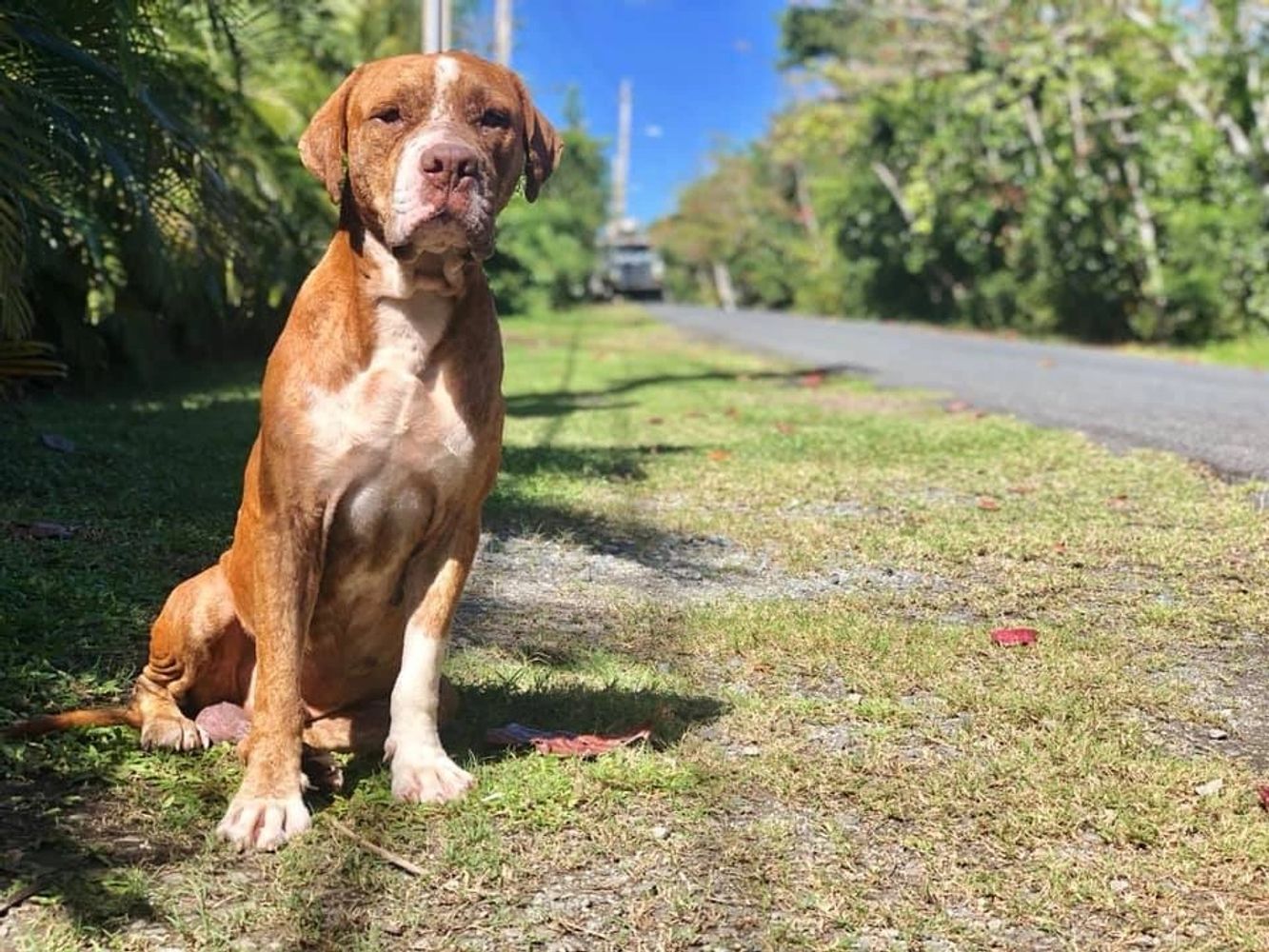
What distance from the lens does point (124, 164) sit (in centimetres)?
709

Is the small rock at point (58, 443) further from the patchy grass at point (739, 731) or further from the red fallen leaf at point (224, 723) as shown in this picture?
the red fallen leaf at point (224, 723)

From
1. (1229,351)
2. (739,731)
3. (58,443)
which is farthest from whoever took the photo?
(1229,351)

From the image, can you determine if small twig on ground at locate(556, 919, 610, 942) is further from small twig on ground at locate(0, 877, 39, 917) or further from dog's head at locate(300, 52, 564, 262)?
dog's head at locate(300, 52, 564, 262)

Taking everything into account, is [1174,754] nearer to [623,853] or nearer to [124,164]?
[623,853]

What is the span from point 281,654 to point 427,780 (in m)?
0.46

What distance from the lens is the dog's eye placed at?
3.07 m

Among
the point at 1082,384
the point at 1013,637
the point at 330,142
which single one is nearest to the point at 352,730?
the point at 330,142

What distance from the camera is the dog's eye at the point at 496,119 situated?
3.07 metres

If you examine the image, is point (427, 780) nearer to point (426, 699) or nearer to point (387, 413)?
point (426, 699)

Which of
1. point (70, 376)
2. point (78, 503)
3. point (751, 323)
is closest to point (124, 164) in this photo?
point (78, 503)

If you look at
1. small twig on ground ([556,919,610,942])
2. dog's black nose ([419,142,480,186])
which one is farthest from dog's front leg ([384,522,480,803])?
dog's black nose ([419,142,480,186])

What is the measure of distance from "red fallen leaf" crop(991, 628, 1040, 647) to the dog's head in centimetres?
238

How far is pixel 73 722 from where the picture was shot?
337 cm

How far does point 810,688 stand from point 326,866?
1.77 m
